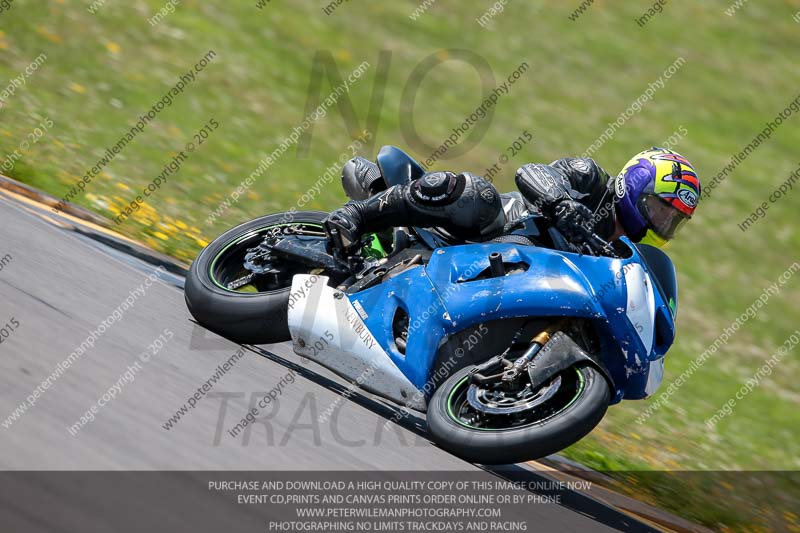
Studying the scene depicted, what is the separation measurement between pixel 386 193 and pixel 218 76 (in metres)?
8.83

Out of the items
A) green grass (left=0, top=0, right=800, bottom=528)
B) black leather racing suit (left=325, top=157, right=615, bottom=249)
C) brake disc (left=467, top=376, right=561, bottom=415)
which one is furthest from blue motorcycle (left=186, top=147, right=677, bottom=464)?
green grass (left=0, top=0, right=800, bottom=528)

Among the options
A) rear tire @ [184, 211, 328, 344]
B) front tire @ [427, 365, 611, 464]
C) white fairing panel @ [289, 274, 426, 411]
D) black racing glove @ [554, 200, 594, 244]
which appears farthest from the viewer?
rear tire @ [184, 211, 328, 344]

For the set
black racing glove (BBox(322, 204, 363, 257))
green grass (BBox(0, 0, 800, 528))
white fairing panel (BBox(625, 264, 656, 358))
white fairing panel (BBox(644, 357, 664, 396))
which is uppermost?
white fairing panel (BBox(625, 264, 656, 358))

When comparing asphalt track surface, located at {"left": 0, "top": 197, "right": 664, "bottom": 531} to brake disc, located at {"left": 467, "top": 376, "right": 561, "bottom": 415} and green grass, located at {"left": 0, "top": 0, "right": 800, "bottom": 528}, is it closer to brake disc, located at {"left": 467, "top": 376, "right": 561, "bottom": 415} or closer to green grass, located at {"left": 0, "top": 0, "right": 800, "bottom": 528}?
brake disc, located at {"left": 467, "top": 376, "right": 561, "bottom": 415}

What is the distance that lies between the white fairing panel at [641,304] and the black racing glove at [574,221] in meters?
0.29

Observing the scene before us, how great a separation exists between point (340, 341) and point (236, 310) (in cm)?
69

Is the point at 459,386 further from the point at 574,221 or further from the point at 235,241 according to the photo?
Answer: the point at 235,241

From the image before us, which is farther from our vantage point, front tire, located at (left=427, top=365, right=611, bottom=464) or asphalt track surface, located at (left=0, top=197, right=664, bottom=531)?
front tire, located at (left=427, top=365, right=611, bottom=464)

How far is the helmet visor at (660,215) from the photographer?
5.70 metres

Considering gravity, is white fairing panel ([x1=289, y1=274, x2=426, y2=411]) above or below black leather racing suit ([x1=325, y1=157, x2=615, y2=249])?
below

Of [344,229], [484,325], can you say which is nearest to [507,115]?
[344,229]

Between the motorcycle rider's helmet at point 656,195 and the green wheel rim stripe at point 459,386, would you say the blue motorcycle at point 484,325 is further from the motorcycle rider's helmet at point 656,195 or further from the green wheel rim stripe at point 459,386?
the motorcycle rider's helmet at point 656,195

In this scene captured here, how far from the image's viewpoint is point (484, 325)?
5473 mm

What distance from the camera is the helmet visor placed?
570cm
